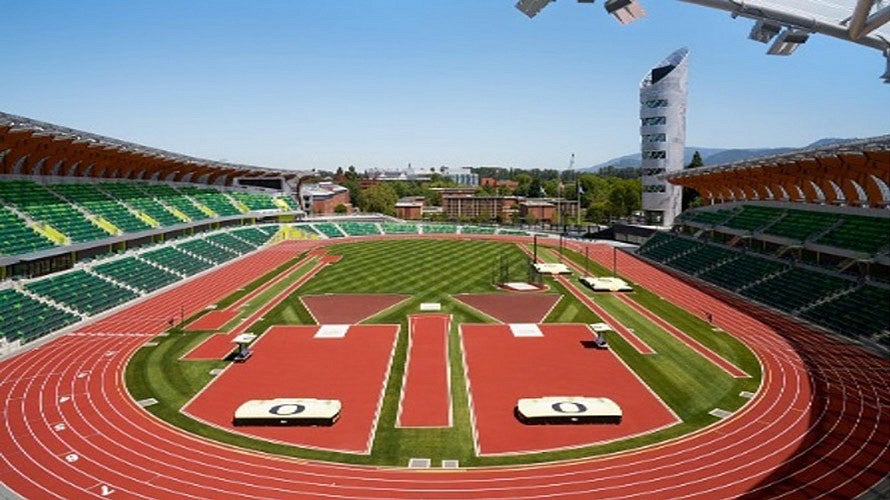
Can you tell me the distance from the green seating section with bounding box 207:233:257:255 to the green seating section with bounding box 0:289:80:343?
31.7 metres

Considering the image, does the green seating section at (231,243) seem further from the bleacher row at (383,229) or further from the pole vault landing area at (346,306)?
the pole vault landing area at (346,306)

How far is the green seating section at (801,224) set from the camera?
4641cm

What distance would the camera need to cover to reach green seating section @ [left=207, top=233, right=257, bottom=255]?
227 feet

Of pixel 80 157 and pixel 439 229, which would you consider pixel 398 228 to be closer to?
pixel 439 229

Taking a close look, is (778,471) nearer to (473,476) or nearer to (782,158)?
(473,476)

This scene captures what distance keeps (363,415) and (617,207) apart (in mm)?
87437

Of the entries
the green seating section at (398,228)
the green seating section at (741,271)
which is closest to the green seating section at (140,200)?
the green seating section at (398,228)

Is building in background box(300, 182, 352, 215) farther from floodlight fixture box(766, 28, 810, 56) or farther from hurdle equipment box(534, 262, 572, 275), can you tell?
floodlight fixture box(766, 28, 810, 56)

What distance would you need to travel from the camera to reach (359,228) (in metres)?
96.9

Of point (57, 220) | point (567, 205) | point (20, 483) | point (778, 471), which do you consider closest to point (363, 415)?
point (20, 483)

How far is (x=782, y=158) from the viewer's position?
46.3 m

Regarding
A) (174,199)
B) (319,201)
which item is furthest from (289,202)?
(174,199)

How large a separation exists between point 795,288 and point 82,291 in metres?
50.8

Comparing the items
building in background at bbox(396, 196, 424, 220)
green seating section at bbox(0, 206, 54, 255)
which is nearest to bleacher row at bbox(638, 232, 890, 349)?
green seating section at bbox(0, 206, 54, 255)
